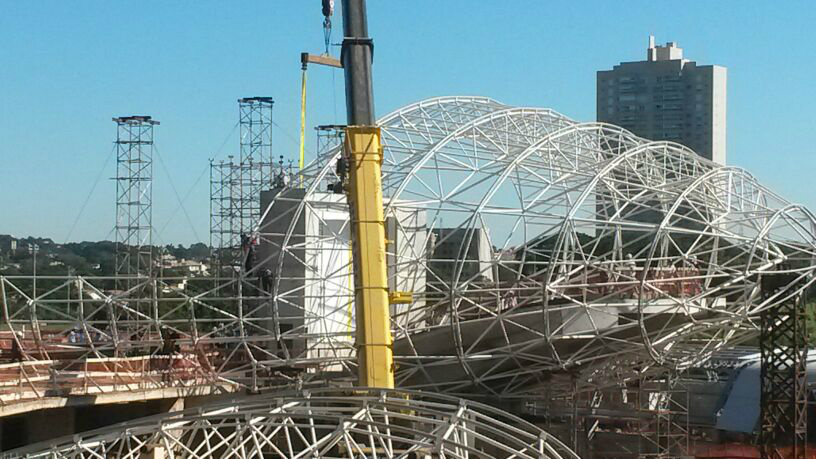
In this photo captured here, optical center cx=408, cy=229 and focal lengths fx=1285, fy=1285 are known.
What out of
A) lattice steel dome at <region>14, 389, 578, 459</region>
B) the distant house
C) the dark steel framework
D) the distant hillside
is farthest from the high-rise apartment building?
lattice steel dome at <region>14, 389, 578, 459</region>

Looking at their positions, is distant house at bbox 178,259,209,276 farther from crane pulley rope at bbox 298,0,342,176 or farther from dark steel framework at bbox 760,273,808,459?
dark steel framework at bbox 760,273,808,459

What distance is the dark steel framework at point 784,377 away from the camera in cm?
4425

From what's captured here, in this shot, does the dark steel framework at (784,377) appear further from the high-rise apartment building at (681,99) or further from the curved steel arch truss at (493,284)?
the high-rise apartment building at (681,99)

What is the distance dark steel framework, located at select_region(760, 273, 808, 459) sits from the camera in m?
44.2

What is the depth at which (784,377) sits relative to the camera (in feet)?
154

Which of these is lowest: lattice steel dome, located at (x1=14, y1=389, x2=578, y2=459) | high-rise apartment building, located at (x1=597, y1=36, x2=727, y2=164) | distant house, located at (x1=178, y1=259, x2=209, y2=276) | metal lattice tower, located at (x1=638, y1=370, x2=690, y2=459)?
metal lattice tower, located at (x1=638, y1=370, x2=690, y2=459)

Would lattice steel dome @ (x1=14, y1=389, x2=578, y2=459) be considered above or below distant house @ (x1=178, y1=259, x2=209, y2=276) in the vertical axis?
below

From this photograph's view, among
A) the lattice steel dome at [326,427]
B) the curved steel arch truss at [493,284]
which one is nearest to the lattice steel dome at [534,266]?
the curved steel arch truss at [493,284]

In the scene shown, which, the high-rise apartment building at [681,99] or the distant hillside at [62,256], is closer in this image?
the distant hillside at [62,256]

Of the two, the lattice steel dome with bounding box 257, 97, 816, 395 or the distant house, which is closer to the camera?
the lattice steel dome with bounding box 257, 97, 816, 395

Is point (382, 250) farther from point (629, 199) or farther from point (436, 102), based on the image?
point (436, 102)

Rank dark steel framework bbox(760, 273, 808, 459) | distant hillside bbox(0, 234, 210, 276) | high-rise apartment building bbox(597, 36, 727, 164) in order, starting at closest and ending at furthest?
dark steel framework bbox(760, 273, 808, 459)
distant hillside bbox(0, 234, 210, 276)
high-rise apartment building bbox(597, 36, 727, 164)

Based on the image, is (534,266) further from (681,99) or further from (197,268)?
(681,99)

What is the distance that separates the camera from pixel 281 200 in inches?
2046
